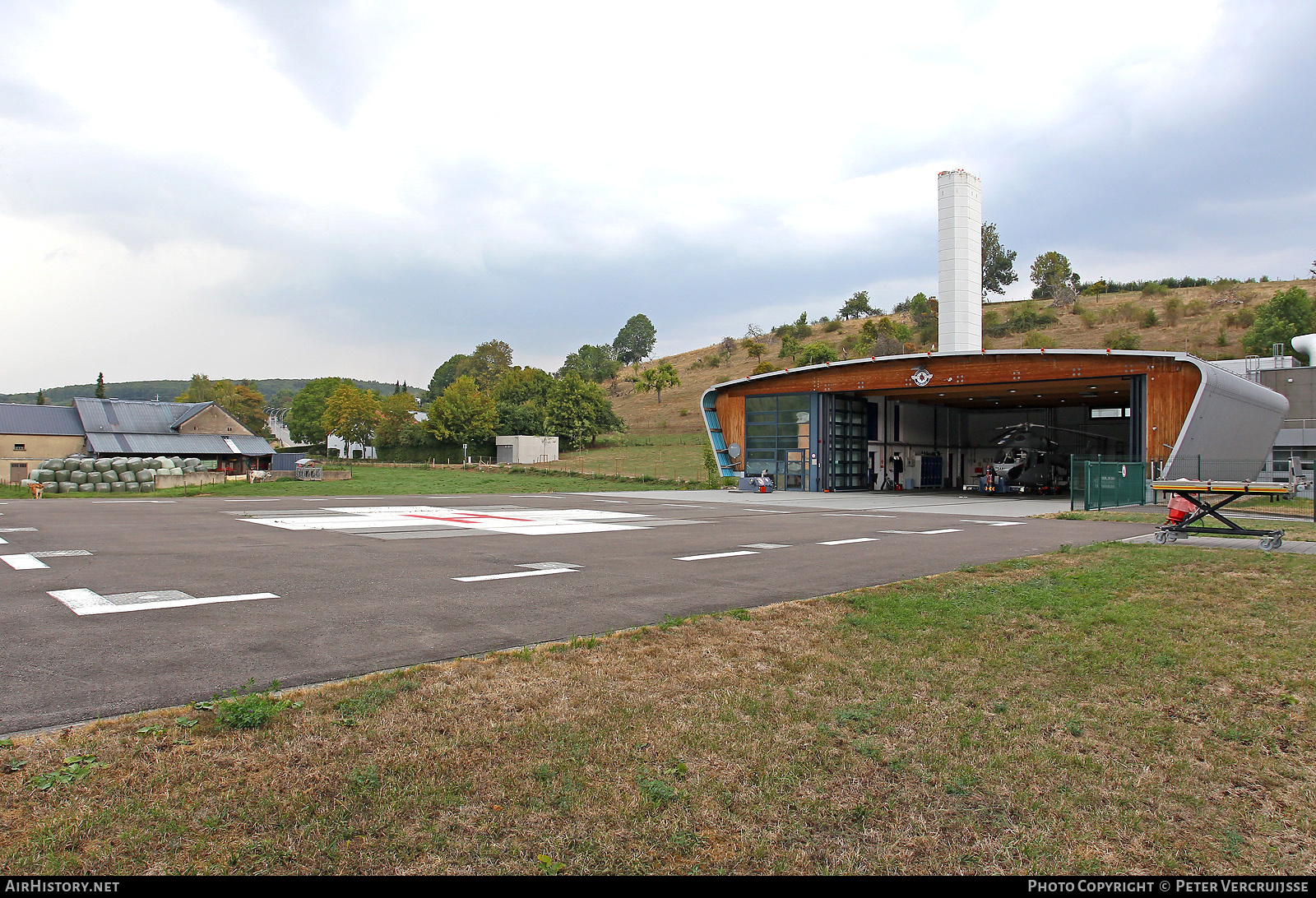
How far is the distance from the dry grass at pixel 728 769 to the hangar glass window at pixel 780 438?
30.9 m

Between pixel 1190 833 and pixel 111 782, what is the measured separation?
454 cm

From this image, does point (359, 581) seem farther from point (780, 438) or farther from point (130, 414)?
point (130, 414)

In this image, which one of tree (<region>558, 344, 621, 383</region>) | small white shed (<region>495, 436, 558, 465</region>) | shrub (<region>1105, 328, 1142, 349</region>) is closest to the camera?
small white shed (<region>495, 436, 558, 465</region>)

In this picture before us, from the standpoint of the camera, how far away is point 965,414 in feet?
159

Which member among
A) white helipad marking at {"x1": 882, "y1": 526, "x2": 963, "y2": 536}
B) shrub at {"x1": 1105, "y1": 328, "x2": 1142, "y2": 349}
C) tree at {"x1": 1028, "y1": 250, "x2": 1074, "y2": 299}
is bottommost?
white helipad marking at {"x1": 882, "y1": 526, "x2": 963, "y2": 536}

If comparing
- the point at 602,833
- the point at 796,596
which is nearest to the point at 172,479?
the point at 796,596

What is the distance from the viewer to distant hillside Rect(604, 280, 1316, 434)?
7481cm

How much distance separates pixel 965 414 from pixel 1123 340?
35551mm

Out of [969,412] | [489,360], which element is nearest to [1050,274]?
[969,412]

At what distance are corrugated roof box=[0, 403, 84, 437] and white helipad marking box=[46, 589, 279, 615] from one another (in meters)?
60.6

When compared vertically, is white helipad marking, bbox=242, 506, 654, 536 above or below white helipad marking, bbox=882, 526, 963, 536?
above

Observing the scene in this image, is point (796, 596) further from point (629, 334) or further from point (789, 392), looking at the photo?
point (629, 334)

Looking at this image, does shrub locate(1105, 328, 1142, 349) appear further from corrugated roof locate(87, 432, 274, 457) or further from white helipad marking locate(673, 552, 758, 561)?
corrugated roof locate(87, 432, 274, 457)

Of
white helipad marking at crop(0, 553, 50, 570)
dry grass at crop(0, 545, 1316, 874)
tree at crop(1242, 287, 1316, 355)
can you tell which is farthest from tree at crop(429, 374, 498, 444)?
tree at crop(1242, 287, 1316, 355)
